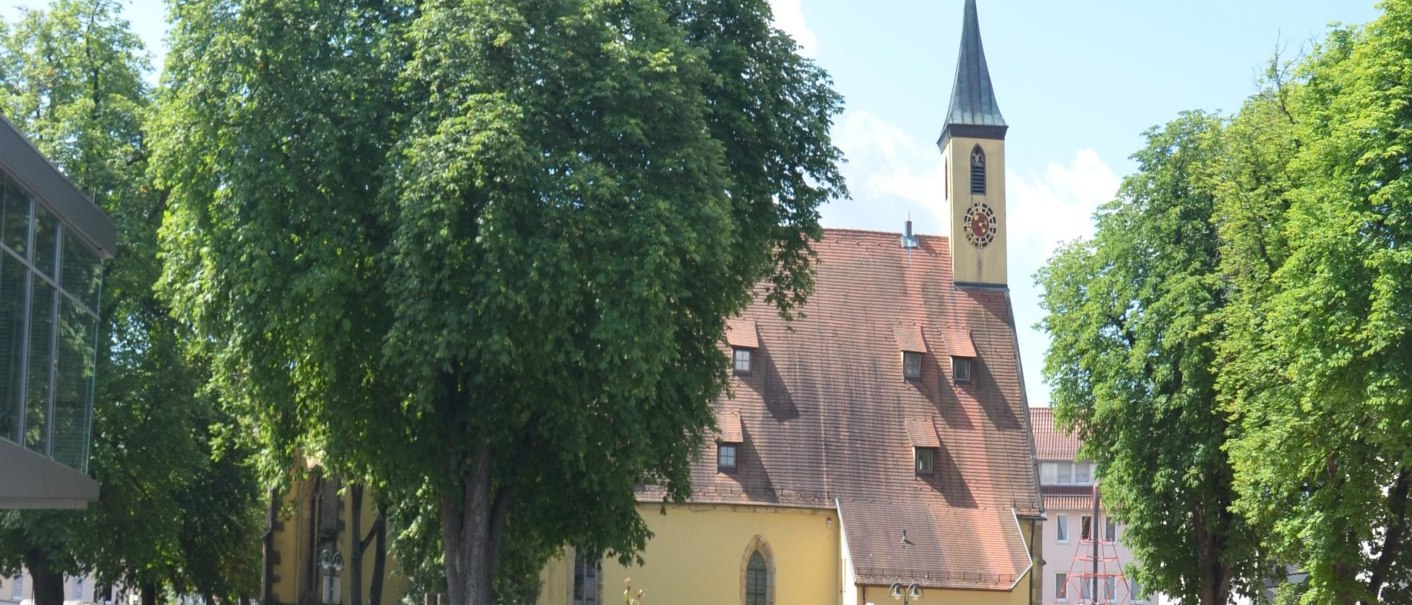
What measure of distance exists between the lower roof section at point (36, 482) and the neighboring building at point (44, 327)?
1 centimetres

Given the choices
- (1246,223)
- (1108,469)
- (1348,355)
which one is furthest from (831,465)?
(1348,355)

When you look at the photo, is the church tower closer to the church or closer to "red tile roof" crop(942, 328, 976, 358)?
the church

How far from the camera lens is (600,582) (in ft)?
157

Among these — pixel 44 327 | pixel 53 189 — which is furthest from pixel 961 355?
pixel 53 189

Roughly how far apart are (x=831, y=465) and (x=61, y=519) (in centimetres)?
2269

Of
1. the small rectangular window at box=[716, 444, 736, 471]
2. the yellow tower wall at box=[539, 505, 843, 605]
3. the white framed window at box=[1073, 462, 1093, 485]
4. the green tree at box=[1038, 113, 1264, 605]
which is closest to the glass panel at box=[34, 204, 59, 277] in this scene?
the green tree at box=[1038, 113, 1264, 605]

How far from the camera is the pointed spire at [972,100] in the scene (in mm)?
53656

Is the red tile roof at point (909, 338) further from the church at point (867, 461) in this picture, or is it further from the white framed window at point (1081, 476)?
the white framed window at point (1081, 476)

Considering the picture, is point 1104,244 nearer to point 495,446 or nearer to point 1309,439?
point 1309,439

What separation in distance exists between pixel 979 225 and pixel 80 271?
1380 inches

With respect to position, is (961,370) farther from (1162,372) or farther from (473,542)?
(473,542)

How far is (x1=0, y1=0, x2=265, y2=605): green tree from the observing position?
103ft

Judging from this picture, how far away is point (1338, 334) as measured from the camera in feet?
93.8

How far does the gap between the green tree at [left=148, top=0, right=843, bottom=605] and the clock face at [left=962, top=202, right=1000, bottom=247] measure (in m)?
27.5
